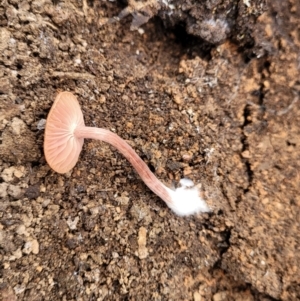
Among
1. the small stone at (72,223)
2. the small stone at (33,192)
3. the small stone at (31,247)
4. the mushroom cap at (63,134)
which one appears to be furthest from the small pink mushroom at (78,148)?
the small stone at (31,247)

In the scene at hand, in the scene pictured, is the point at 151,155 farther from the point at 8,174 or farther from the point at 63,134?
the point at 8,174

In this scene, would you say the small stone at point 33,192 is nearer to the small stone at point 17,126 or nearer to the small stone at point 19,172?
the small stone at point 19,172

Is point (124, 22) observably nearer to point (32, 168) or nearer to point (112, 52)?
point (112, 52)

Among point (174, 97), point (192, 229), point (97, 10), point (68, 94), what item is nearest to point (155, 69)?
point (174, 97)

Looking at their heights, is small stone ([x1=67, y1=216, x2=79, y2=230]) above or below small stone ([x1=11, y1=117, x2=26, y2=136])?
below

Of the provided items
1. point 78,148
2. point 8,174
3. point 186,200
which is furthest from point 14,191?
point 186,200

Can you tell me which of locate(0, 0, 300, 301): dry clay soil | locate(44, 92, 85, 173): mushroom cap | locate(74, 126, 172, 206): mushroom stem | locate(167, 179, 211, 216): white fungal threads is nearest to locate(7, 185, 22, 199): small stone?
locate(0, 0, 300, 301): dry clay soil

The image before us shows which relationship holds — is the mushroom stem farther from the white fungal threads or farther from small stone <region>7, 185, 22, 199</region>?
small stone <region>7, 185, 22, 199</region>
